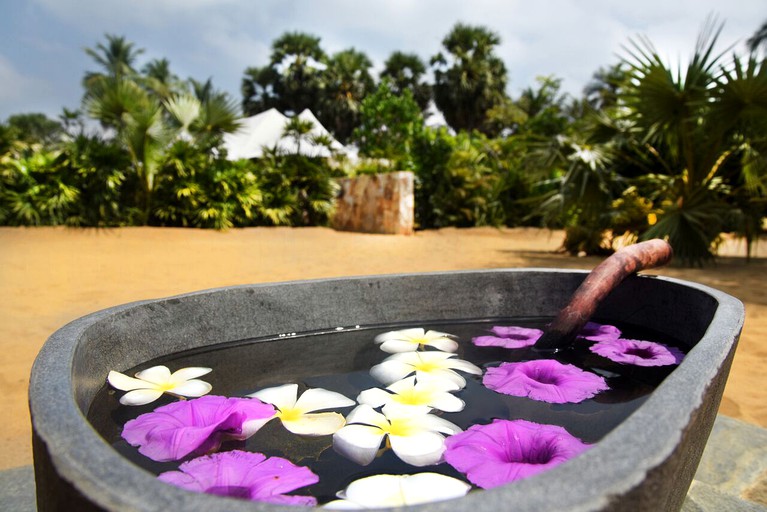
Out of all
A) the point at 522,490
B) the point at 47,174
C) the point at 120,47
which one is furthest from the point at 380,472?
the point at 120,47

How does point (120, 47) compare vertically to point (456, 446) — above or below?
above

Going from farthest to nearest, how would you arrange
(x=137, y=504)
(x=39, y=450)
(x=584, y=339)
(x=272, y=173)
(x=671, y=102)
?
(x=272, y=173) < (x=671, y=102) < (x=584, y=339) < (x=39, y=450) < (x=137, y=504)

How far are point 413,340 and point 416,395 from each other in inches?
13.0

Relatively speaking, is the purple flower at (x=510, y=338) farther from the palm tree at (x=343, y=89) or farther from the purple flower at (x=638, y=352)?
the palm tree at (x=343, y=89)

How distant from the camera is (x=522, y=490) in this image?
0.43 metres

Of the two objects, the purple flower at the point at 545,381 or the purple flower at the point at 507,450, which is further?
the purple flower at the point at 545,381

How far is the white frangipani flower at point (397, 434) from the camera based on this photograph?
2.58 ft

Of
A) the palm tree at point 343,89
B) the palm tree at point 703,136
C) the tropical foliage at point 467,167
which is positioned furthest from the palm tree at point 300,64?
the palm tree at point 703,136

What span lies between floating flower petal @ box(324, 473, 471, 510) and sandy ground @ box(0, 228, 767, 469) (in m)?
1.89

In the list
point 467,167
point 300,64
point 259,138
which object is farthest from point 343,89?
point 467,167

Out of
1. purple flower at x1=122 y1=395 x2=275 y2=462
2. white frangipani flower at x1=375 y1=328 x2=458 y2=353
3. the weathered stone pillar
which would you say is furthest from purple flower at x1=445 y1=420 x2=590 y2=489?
the weathered stone pillar

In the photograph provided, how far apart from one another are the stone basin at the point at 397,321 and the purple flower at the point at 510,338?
12 centimetres

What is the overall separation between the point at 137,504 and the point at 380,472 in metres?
0.40

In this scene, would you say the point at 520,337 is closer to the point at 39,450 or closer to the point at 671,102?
the point at 39,450
